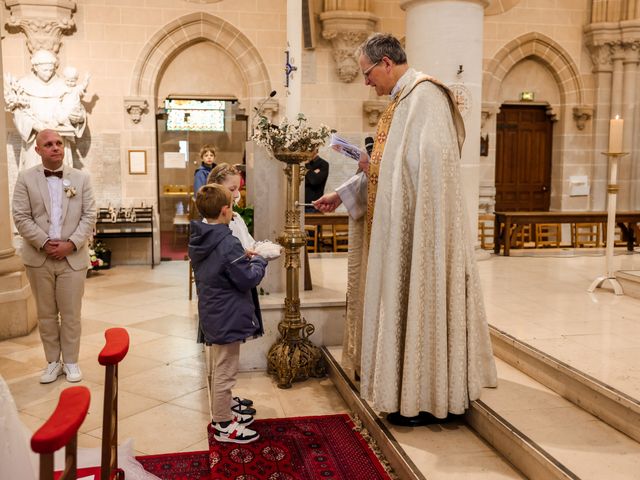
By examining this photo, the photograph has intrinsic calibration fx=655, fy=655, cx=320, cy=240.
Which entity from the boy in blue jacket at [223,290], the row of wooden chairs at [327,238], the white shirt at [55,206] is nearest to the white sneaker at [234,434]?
the boy in blue jacket at [223,290]

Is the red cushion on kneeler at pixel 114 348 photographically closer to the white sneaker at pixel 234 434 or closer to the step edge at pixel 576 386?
the white sneaker at pixel 234 434

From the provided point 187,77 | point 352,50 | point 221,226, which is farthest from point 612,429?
point 187,77

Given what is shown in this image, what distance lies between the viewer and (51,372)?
14.0 feet

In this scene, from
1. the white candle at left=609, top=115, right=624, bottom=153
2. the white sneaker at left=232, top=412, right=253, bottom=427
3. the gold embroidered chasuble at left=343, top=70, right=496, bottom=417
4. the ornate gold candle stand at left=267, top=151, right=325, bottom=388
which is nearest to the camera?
the gold embroidered chasuble at left=343, top=70, right=496, bottom=417

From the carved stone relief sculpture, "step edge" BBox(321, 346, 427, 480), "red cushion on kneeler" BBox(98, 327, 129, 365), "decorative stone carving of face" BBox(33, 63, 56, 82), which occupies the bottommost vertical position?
"step edge" BBox(321, 346, 427, 480)

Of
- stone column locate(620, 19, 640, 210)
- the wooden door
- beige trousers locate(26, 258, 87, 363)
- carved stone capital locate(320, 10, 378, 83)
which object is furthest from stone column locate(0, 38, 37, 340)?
stone column locate(620, 19, 640, 210)

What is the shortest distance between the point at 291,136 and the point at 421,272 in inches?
57.9

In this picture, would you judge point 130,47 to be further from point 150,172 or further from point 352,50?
point 352,50

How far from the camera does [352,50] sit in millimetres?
9453

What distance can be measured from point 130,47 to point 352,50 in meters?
3.14

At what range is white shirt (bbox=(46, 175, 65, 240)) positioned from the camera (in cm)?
422

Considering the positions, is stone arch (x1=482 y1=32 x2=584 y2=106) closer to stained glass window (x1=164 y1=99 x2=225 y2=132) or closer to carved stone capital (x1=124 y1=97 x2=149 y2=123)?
stained glass window (x1=164 y1=99 x2=225 y2=132)

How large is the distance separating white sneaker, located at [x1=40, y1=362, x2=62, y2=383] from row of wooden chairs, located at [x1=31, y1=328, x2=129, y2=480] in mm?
2236

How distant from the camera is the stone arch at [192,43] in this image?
9.26 m
